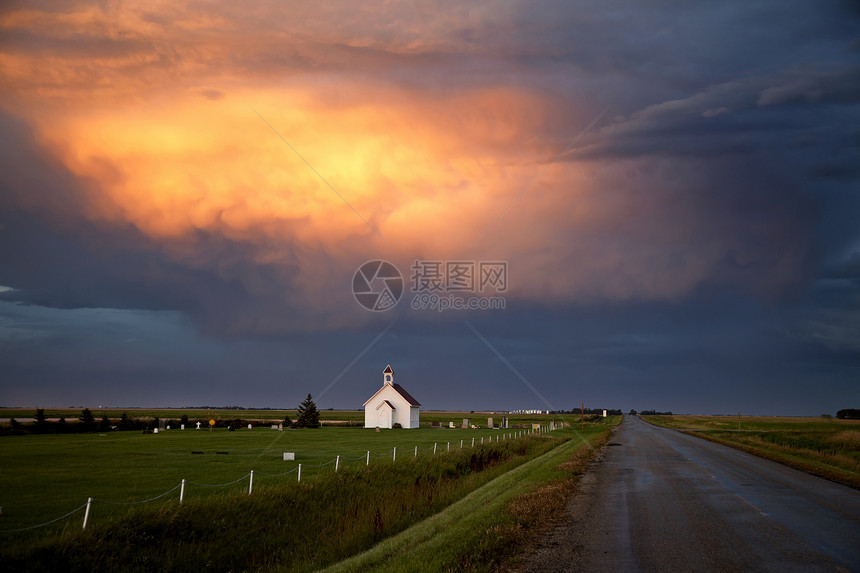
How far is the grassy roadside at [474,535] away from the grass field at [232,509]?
0.13 meters

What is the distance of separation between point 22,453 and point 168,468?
51.4ft

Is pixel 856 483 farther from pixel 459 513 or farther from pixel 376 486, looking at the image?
pixel 376 486

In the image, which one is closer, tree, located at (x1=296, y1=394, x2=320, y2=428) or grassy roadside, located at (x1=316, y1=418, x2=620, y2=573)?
grassy roadside, located at (x1=316, y1=418, x2=620, y2=573)

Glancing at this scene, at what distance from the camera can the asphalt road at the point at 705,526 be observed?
11875 mm

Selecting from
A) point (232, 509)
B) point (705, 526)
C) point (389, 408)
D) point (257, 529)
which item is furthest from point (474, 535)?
point (389, 408)

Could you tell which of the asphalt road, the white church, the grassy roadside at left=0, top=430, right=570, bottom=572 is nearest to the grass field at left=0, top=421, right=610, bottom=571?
the grassy roadside at left=0, top=430, right=570, bottom=572

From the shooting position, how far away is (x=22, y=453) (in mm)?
41469

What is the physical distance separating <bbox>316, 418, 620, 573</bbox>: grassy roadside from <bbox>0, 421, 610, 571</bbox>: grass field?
13 cm

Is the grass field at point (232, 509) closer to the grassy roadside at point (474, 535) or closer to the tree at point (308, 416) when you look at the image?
the grassy roadside at point (474, 535)

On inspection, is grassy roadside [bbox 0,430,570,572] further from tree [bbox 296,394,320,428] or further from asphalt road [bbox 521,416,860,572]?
tree [bbox 296,394,320,428]

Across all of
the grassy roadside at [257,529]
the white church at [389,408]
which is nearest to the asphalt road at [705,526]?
the grassy roadside at [257,529]

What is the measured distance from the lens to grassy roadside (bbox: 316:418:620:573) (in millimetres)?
12664

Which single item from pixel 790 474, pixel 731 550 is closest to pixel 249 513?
pixel 731 550

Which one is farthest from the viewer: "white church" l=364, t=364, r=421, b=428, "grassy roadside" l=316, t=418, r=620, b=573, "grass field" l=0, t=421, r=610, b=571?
"white church" l=364, t=364, r=421, b=428
